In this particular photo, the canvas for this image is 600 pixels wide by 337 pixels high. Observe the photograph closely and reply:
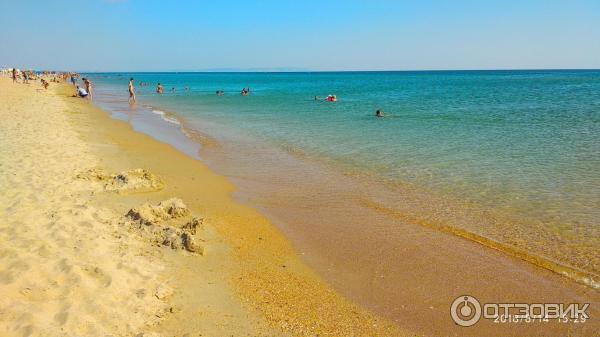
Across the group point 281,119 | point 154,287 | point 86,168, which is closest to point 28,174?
point 86,168

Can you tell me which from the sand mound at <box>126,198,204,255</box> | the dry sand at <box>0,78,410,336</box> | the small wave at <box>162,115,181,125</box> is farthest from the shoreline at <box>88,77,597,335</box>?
the small wave at <box>162,115,181,125</box>

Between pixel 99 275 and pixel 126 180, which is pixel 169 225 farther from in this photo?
pixel 126 180

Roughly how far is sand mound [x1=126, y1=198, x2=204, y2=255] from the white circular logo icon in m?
3.70

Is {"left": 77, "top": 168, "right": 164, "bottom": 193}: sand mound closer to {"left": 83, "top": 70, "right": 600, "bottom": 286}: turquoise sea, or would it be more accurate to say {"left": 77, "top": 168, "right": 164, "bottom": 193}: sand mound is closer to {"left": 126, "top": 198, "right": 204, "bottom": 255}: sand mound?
{"left": 126, "top": 198, "right": 204, "bottom": 255}: sand mound

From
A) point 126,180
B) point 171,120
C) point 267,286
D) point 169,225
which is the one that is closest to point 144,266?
point 169,225

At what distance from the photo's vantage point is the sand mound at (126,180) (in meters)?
9.27

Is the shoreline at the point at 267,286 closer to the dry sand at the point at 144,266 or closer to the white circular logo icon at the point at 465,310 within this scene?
the dry sand at the point at 144,266

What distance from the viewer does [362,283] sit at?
5852 millimetres

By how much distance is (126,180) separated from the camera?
9.54 m

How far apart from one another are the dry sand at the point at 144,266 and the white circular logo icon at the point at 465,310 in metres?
0.94

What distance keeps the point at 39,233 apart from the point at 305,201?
17.2 feet

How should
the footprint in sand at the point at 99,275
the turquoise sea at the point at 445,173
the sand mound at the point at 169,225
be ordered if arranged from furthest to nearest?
the turquoise sea at the point at 445,173 < the sand mound at the point at 169,225 < the footprint in sand at the point at 99,275

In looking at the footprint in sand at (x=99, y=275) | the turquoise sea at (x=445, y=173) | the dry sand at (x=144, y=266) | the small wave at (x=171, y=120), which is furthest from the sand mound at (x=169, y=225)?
the small wave at (x=171, y=120)

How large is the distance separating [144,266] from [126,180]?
440 cm
